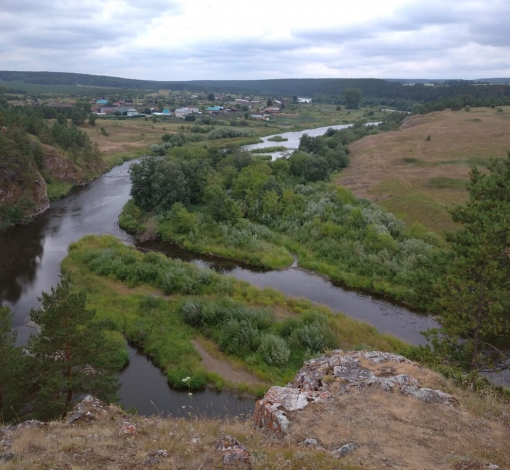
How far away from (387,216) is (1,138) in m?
35.8

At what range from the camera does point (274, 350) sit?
18.7 metres

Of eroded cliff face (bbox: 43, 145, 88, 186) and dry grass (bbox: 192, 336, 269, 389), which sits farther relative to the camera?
eroded cliff face (bbox: 43, 145, 88, 186)

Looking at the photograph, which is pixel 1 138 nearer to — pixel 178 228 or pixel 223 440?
pixel 178 228

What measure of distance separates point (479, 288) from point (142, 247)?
85.1ft

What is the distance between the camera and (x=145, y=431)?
938cm

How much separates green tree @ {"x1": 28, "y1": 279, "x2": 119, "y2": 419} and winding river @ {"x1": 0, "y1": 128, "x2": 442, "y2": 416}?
223 cm

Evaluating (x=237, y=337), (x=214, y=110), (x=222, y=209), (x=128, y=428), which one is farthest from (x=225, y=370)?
(x=214, y=110)

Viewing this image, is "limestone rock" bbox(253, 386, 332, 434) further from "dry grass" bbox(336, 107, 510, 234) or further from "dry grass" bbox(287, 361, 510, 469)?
"dry grass" bbox(336, 107, 510, 234)

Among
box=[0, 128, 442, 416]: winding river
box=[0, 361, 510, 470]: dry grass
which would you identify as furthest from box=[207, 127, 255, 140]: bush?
box=[0, 361, 510, 470]: dry grass

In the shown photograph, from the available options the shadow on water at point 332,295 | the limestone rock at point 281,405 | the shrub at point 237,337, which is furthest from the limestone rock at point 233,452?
the shadow on water at point 332,295

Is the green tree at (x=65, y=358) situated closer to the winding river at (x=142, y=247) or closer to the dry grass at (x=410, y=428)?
the winding river at (x=142, y=247)

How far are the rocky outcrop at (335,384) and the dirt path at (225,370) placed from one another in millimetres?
6001

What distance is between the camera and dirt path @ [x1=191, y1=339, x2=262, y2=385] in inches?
704

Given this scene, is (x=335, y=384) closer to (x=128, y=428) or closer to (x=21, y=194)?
(x=128, y=428)
